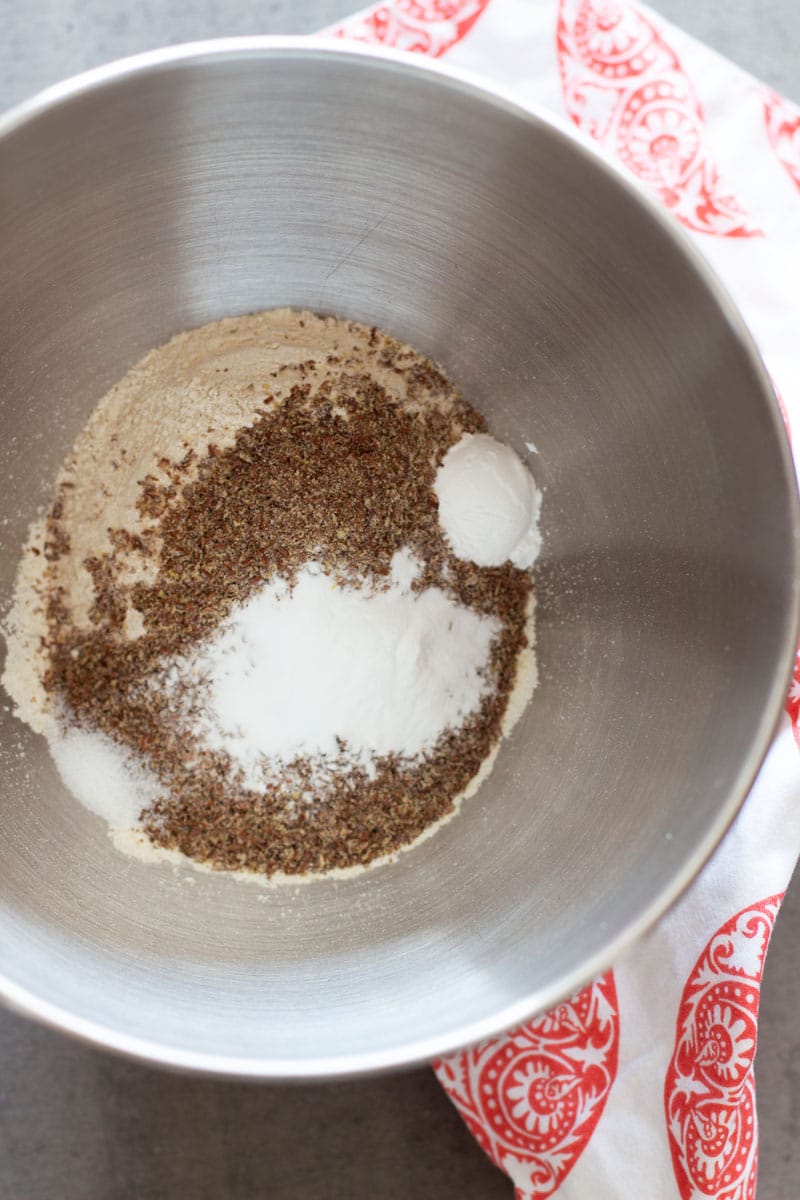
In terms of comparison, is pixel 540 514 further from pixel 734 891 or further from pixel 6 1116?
pixel 6 1116

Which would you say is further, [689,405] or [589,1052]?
[589,1052]

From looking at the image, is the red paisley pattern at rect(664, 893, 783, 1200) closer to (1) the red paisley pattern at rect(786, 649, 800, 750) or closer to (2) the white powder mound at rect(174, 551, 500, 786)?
(1) the red paisley pattern at rect(786, 649, 800, 750)

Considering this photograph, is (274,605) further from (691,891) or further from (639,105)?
(639,105)

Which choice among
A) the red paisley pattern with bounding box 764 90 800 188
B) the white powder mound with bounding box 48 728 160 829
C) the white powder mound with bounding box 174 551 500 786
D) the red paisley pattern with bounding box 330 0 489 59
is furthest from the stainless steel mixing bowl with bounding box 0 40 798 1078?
the red paisley pattern with bounding box 764 90 800 188

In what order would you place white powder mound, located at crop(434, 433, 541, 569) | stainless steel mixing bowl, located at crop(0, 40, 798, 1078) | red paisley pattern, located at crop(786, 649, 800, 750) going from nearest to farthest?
stainless steel mixing bowl, located at crop(0, 40, 798, 1078) → red paisley pattern, located at crop(786, 649, 800, 750) → white powder mound, located at crop(434, 433, 541, 569)

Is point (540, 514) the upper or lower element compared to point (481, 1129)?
A: upper

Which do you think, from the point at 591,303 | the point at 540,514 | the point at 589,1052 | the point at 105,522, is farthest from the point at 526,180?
the point at 589,1052

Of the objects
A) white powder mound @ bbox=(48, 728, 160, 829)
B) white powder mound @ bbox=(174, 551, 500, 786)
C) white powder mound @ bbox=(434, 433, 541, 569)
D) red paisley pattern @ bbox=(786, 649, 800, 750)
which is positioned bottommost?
white powder mound @ bbox=(48, 728, 160, 829)
